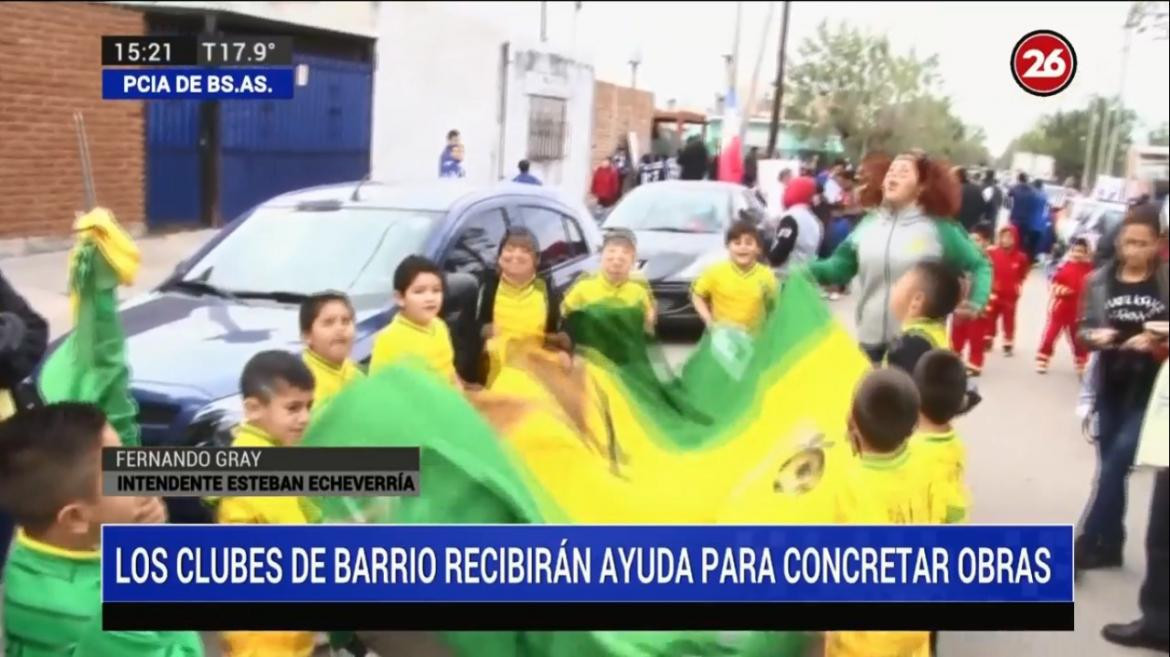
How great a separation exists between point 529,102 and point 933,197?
0.67m

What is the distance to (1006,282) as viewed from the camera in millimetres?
2141

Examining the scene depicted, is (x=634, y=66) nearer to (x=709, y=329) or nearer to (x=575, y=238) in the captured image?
(x=575, y=238)

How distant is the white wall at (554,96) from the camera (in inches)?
83.5

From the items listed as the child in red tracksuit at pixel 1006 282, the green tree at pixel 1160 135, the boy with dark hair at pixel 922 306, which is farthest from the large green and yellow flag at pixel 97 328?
the green tree at pixel 1160 135

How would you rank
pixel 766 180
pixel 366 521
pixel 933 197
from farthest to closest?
1. pixel 766 180
2. pixel 933 197
3. pixel 366 521

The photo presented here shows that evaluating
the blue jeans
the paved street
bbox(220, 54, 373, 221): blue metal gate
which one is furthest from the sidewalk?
the blue jeans

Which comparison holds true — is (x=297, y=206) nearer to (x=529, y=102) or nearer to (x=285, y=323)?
(x=285, y=323)

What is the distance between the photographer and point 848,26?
7.09 feet

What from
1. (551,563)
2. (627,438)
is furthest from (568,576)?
(627,438)

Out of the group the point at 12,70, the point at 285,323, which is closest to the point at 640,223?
the point at 285,323

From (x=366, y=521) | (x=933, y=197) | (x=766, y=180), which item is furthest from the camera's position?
(x=766, y=180)

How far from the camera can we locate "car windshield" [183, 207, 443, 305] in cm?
203

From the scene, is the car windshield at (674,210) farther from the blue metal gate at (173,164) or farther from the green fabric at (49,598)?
the green fabric at (49,598)

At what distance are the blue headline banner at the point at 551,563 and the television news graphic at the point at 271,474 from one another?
2.1 inches
